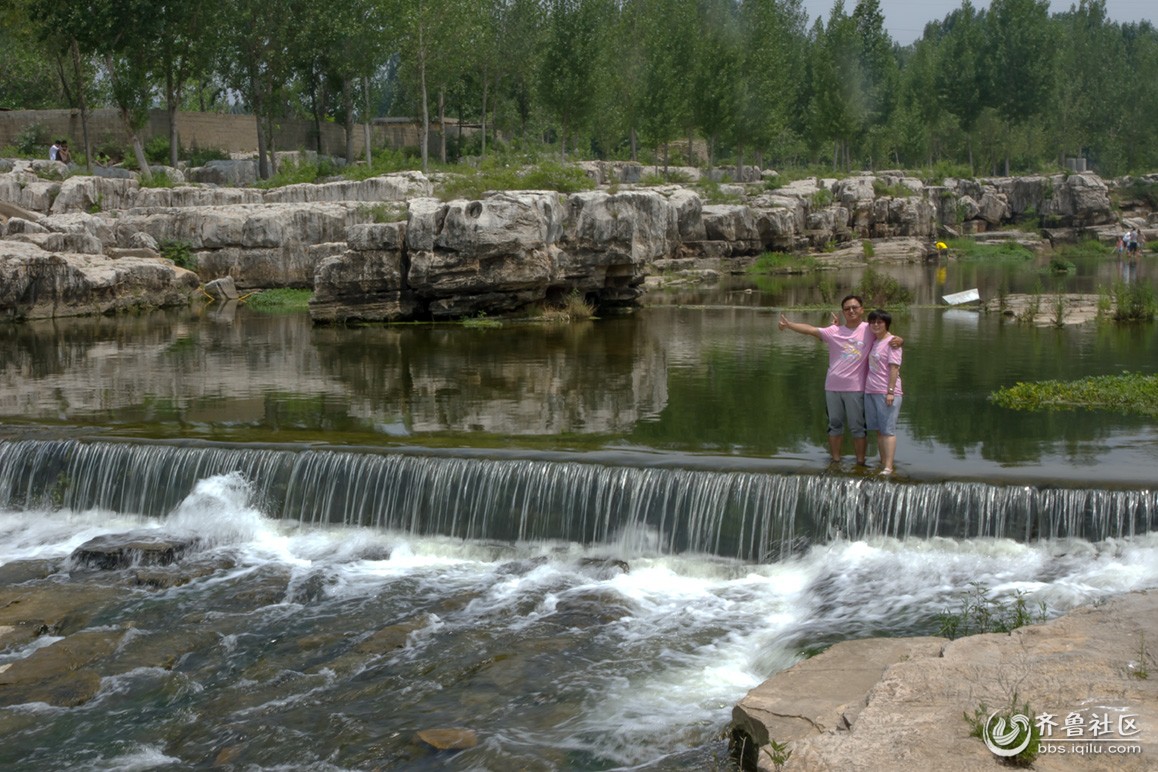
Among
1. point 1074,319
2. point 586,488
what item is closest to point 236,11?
point 1074,319

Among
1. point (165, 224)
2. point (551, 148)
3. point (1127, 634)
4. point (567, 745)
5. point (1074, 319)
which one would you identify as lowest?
point (567, 745)

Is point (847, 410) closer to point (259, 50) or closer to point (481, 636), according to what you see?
point (481, 636)

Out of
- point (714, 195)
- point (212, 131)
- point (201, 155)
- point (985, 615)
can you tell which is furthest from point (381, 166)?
point (985, 615)

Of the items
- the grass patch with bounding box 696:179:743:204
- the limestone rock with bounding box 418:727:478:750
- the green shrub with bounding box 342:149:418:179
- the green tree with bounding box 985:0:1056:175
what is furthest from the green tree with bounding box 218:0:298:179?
the green tree with bounding box 985:0:1056:175

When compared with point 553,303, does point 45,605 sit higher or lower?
lower

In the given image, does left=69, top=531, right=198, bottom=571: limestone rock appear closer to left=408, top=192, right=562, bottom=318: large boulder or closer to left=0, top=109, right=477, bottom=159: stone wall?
left=408, top=192, right=562, bottom=318: large boulder

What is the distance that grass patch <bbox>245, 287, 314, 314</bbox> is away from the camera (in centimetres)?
3066

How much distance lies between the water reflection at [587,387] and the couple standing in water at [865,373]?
25.3 inches

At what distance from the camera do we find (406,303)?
2628 cm

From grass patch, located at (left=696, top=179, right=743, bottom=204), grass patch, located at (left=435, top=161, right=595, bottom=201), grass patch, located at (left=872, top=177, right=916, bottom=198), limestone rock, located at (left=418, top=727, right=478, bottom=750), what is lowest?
limestone rock, located at (left=418, top=727, right=478, bottom=750)

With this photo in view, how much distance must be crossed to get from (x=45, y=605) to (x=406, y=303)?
15.9 metres

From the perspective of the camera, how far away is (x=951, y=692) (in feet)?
21.1

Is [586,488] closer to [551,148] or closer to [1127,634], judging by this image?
[1127,634]

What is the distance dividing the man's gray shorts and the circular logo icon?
19.8ft
